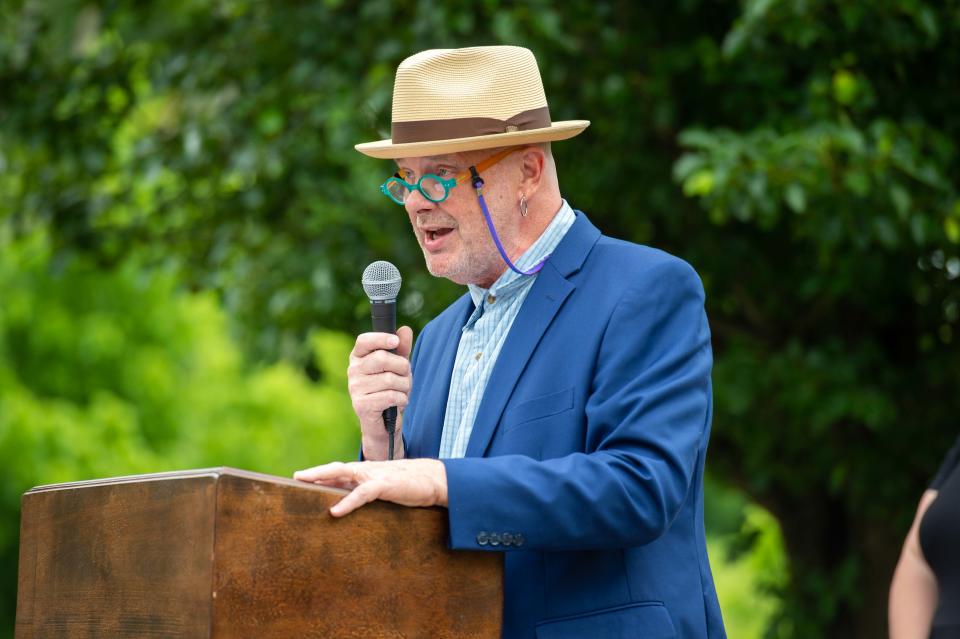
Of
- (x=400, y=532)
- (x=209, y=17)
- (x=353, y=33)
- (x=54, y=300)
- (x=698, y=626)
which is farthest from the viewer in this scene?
(x=54, y=300)

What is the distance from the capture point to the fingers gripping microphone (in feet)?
7.92

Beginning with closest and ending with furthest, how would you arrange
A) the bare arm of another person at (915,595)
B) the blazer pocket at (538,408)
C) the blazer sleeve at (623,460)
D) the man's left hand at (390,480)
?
the man's left hand at (390,480)
the blazer sleeve at (623,460)
the blazer pocket at (538,408)
the bare arm of another person at (915,595)

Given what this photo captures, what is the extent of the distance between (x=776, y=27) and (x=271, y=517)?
3238 millimetres

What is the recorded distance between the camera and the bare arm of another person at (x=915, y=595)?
2.99 metres

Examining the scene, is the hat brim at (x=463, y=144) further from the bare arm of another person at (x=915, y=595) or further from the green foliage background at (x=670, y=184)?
the green foliage background at (x=670, y=184)

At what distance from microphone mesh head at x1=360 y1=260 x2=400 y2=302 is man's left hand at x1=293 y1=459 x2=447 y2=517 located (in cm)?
40

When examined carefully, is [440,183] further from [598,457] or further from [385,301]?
[598,457]

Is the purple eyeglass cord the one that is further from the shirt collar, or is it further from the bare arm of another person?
the bare arm of another person

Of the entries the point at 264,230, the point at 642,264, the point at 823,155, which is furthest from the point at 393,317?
the point at 264,230

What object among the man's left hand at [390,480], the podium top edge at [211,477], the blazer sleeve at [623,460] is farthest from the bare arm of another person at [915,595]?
the podium top edge at [211,477]

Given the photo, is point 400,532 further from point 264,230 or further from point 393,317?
point 264,230

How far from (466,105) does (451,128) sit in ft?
0.17

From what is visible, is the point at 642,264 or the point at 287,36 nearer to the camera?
the point at 642,264

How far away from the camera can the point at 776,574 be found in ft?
22.6
